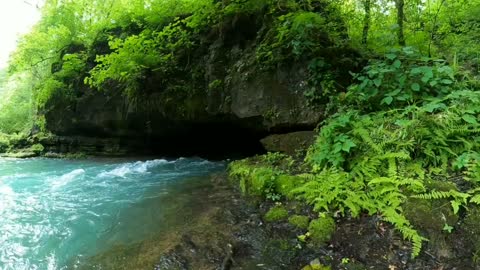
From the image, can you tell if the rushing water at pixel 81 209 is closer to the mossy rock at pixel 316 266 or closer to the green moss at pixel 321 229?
the green moss at pixel 321 229

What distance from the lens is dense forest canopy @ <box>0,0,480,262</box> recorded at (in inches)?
168

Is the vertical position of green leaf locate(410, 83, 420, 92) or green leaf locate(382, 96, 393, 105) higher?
green leaf locate(410, 83, 420, 92)

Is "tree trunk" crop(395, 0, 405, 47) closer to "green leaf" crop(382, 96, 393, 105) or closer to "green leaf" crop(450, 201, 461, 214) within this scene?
"green leaf" crop(382, 96, 393, 105)

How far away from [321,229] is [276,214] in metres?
0.88

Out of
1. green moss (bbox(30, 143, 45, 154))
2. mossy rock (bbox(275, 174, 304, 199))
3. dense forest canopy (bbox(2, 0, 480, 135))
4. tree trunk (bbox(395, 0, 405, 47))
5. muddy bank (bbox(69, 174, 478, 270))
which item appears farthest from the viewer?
green moss (bbox(30, 143, 45, 154))

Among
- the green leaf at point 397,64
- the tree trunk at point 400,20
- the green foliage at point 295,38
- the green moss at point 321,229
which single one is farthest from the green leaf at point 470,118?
the green foliage at point 295,38

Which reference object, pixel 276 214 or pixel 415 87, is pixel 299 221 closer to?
pixel 276 214

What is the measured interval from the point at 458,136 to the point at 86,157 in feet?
50.9

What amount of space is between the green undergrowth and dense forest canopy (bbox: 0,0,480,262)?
2cm

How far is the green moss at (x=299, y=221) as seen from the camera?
4.42m

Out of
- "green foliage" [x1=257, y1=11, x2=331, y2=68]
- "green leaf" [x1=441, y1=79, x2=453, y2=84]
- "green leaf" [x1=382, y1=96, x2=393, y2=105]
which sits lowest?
"green leaf" [x1=382, y1=96, x2=393, y2=105]

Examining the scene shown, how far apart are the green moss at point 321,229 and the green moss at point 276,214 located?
573mm

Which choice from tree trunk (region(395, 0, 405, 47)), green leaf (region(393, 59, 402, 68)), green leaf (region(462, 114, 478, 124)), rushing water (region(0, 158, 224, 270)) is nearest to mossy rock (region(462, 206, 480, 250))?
green leaf (region(462, 114, 478, 124))

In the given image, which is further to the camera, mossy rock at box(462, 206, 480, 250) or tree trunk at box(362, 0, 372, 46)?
tree trunk at box(362, 0, 372, 46)
